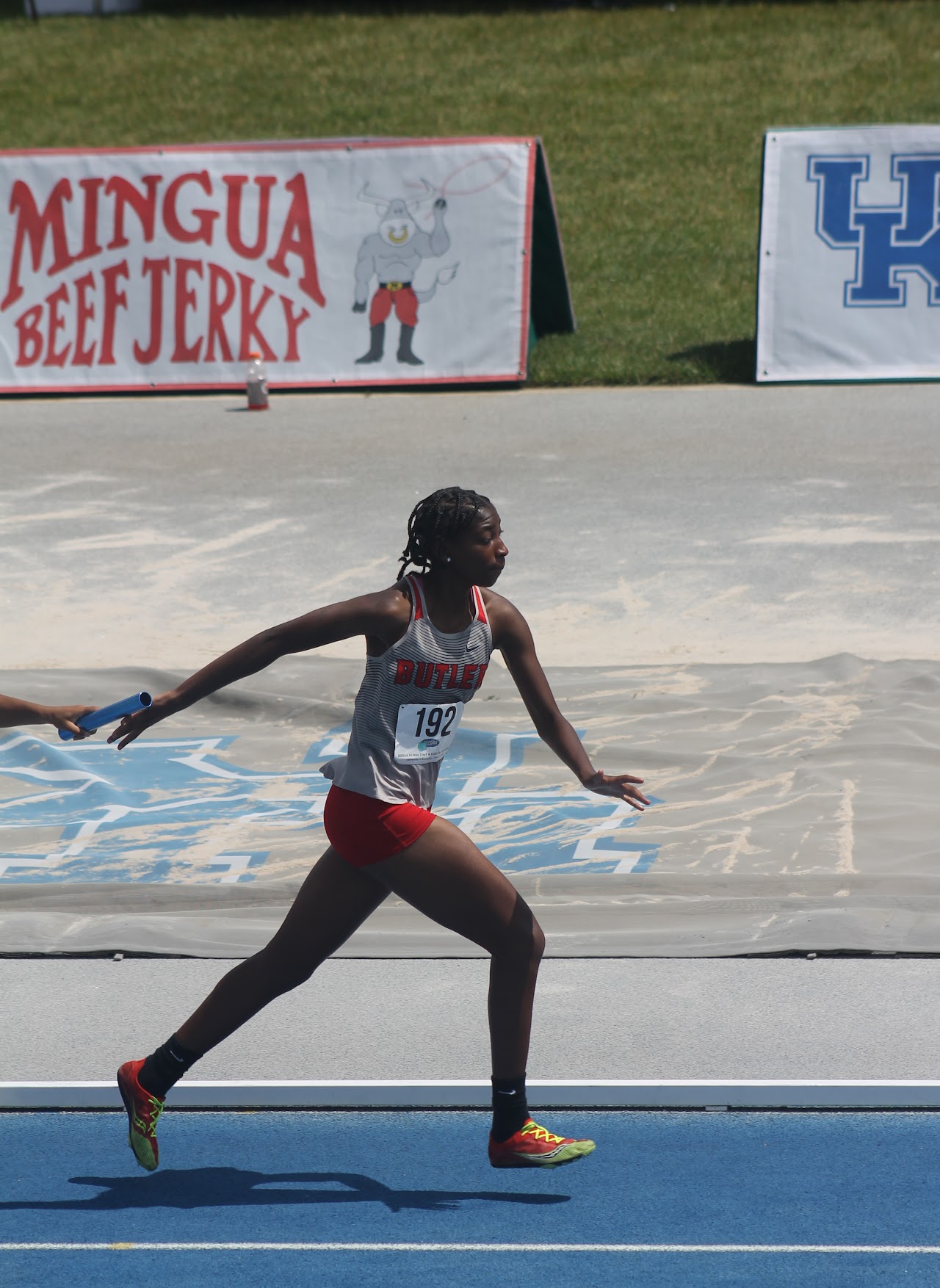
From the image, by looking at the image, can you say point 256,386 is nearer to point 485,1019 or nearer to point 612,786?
point 485,1019

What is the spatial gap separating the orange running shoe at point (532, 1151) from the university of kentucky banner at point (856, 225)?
11712 mm

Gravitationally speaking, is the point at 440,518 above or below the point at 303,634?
above

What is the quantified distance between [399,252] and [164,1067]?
12.0m

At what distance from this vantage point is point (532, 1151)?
14.2 feet

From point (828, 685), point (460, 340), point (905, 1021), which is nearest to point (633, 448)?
point (460, 340)

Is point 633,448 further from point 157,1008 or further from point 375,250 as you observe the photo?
point 157,1008

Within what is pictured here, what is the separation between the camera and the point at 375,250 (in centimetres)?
1538

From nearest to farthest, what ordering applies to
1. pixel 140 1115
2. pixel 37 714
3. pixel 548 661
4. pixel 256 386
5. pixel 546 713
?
pixel 140 1115, pixel 546 713, pixel 37 714, pixel 548 661, pixel 256 386

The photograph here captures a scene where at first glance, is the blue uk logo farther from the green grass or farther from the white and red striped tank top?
the white and red striped tank top

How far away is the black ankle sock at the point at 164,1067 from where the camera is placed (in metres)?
4.37

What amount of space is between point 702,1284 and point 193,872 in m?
3.04

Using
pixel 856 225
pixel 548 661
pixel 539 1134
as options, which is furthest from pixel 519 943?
pixel 856 225

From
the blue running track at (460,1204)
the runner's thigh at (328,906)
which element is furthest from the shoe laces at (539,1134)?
the runner's thigh at (328,906)

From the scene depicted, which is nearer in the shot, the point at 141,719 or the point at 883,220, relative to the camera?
the point at 141,719
